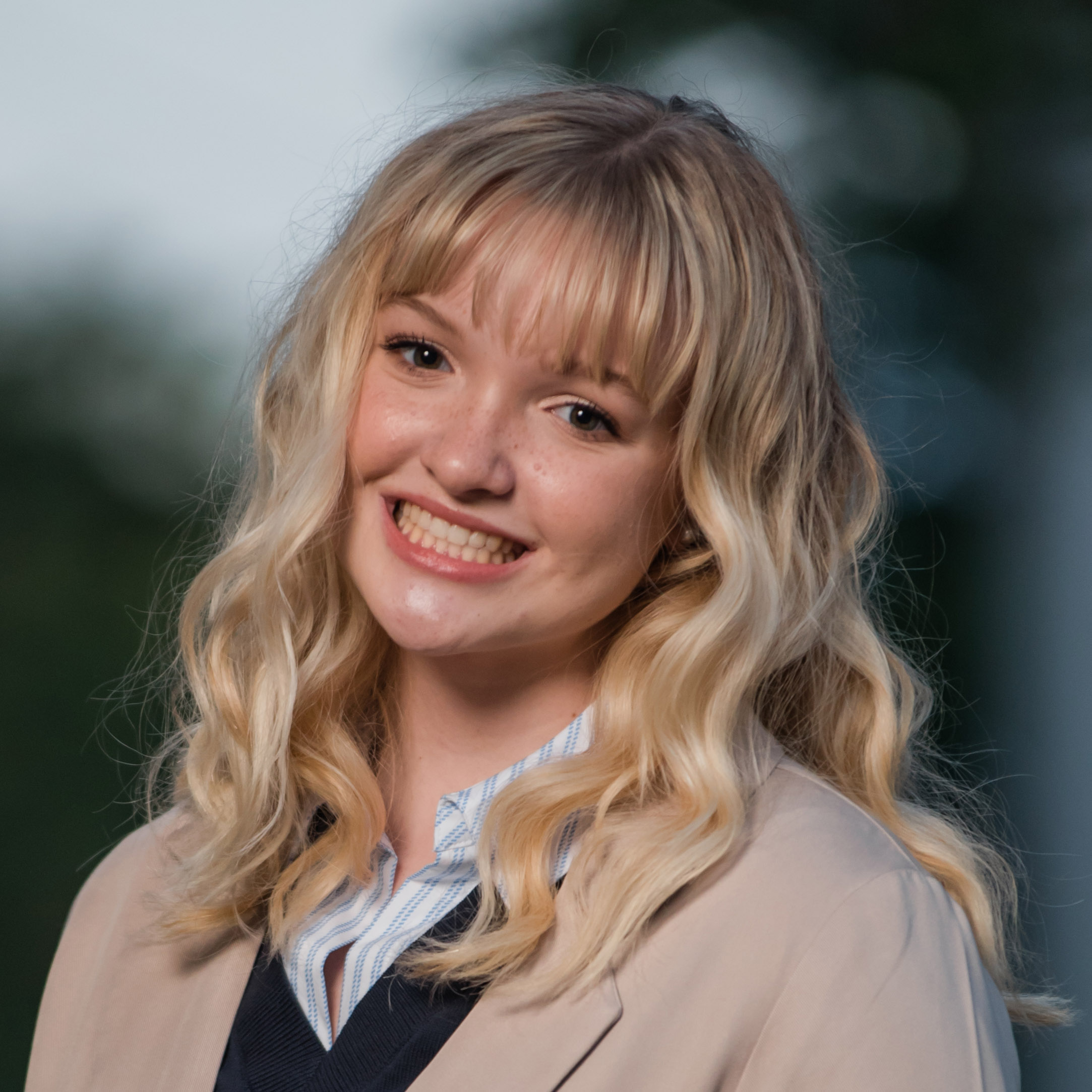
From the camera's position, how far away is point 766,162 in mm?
1656

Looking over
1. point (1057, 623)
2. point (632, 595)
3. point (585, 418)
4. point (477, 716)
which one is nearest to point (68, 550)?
point (477, 716)

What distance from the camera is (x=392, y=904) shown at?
5.05 ft

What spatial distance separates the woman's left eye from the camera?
1.42 metres

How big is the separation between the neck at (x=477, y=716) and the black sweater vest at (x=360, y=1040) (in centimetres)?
18

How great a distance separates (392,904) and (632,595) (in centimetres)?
51

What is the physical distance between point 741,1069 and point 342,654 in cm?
80

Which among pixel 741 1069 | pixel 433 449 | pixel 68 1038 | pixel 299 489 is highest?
pixel 433 449

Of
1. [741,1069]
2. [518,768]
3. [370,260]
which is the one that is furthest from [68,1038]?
[370,260]

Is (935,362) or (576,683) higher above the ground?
(935,362)

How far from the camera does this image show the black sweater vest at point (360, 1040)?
4.49 ft

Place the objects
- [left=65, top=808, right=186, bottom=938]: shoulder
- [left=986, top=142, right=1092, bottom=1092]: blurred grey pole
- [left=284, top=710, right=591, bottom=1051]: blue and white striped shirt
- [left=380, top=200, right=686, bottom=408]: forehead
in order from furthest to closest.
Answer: [left=986, top=142, right=1092, bottom=1092]: blurred grey pole → [left=65, top=808, right=186, bottom=938]: shoulder → [left=284, top=710, right=591, bottom=1051]: blue and white striped shirt → [left=380, top=200, right=686, bottom=408]: forehead

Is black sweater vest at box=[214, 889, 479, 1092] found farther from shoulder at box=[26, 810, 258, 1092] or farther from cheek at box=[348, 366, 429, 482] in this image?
cheek at box=[348, 366, 429, 482]

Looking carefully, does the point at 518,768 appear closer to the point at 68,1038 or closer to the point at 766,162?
the point at 68,1038

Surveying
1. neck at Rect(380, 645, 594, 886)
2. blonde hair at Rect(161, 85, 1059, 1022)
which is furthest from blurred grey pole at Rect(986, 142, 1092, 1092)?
neck at Rect(380, 645, 594, 886)
